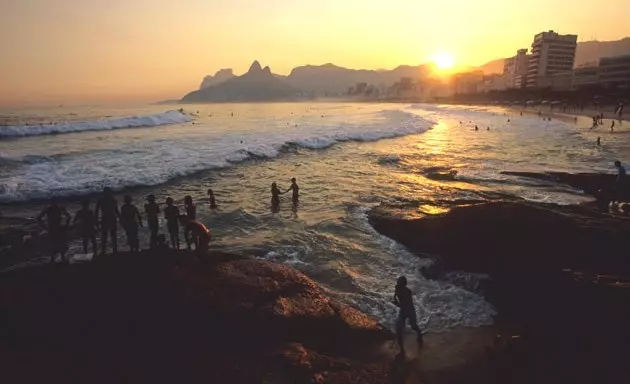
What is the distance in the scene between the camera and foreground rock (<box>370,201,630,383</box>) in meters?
6.60

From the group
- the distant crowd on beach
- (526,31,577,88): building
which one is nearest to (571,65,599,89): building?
(526,31,577,88): building

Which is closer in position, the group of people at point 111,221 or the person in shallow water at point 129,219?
the group of people at point 111,221

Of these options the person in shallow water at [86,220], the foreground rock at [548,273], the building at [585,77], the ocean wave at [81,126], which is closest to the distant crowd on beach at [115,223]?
the person in shallow water at [86,220]

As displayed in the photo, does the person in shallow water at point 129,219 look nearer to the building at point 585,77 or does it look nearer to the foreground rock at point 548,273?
the foreground rock at point 548,273

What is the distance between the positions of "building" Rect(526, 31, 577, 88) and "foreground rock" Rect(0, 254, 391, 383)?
562 ft

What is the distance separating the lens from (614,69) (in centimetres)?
11106

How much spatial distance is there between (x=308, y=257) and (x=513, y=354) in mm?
6862

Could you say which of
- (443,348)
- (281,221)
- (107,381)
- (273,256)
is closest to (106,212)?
(273,256)

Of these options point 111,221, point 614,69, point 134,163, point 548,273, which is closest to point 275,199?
point 111,221

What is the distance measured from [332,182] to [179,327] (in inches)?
671

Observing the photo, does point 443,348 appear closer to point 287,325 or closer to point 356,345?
point 356,345

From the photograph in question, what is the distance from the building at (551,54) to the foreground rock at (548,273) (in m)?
165

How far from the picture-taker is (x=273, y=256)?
498 inches

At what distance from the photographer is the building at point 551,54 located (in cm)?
15475
